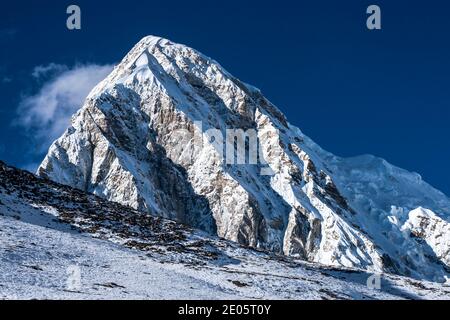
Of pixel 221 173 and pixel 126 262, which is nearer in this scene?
pixel 126 262

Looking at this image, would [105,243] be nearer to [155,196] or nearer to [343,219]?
[155,196]

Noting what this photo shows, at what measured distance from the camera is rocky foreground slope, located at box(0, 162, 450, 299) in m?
38.3

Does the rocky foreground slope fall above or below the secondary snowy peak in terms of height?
below

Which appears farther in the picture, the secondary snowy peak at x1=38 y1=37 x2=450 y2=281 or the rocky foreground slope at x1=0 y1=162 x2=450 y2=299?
the secondary snowy peak at x1=38 y1=37 x2=450 y2=281

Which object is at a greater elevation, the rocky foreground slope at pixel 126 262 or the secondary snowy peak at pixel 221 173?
the secondary snowy peak at pixel 221 173

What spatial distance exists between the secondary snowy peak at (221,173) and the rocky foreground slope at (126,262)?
63.2 metres

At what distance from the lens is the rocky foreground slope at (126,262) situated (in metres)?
38.3

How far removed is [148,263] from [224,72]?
502 feet

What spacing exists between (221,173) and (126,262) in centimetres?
10471

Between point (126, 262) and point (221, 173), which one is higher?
point (221, 173)

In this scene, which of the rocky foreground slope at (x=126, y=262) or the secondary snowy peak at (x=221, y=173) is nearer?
the rocky foreground slope at (x=126, y=262)

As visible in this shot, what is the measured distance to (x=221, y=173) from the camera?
502 ft

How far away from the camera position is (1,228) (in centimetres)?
5200

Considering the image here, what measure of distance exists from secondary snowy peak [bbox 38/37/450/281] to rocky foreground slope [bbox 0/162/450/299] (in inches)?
2487
